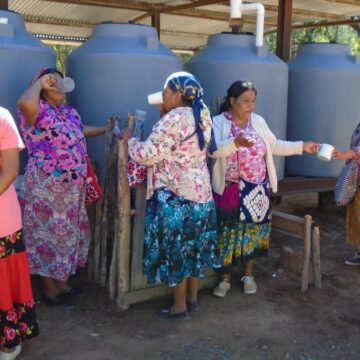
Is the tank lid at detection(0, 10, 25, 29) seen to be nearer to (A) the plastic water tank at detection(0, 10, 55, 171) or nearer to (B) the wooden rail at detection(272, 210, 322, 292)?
(A) the plastic water tank at detection(0, 10, 55, 171)

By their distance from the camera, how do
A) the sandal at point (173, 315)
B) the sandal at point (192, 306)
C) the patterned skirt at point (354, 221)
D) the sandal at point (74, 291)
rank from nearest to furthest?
the sandal at point (173, 315)
the sandal at point (192, 306)
the sandal at point (74, 291)
the patterned skirt at point (354, 221)

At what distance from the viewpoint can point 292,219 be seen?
3.59 metres

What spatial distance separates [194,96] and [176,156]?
0.32 m

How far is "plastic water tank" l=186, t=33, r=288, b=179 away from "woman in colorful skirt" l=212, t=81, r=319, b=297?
81cm

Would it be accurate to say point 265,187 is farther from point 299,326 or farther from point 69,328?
point 69,328

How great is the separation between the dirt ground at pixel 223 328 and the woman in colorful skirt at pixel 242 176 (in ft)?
1.14

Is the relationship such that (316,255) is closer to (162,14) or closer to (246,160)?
(246,160)

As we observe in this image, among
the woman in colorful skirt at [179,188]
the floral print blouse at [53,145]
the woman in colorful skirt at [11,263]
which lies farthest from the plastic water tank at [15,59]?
the woman in colorful skirt at [11,263]

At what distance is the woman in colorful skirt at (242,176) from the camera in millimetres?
3021

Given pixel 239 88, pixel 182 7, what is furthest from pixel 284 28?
pixel 239 88

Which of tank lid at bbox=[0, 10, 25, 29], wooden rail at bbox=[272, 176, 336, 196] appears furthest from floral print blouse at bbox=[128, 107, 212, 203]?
wooden rail at bbox=[272, 176, 336, 196]

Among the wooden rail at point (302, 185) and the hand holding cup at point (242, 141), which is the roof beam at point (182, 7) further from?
the hand holding cup at point (242, 141)

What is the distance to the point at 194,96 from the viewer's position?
2666mm

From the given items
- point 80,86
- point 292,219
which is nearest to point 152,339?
point 292,219
